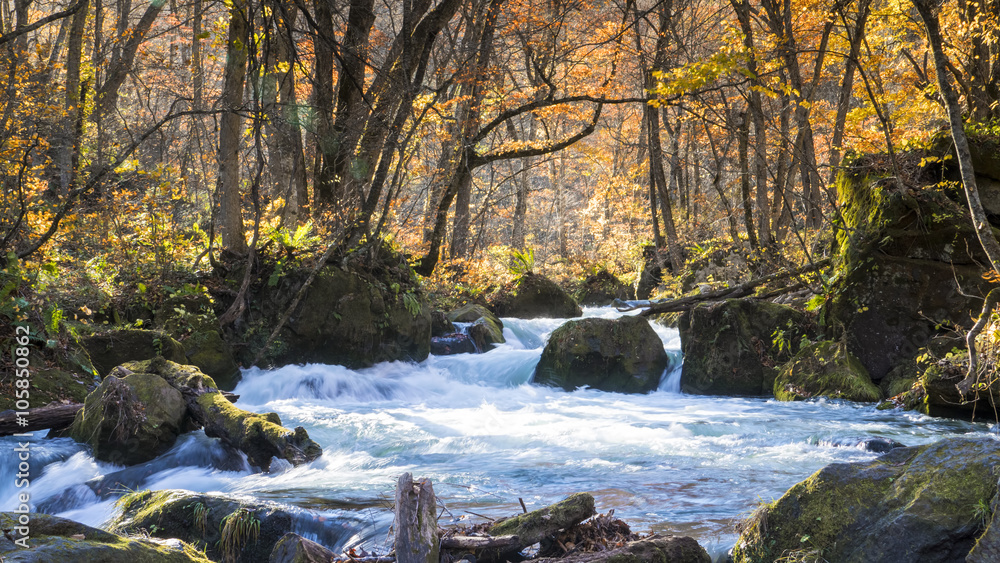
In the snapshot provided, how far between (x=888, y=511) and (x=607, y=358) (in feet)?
24.1

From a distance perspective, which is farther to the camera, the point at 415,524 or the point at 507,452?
the point at 507,452

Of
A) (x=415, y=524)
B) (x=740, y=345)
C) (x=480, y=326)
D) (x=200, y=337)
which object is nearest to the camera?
(x=415, y=524)

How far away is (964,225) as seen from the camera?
332 inches

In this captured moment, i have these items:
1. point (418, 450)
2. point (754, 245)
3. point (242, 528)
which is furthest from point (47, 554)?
point (754, 245)

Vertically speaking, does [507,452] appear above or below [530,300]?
below

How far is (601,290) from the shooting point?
70.2 feet

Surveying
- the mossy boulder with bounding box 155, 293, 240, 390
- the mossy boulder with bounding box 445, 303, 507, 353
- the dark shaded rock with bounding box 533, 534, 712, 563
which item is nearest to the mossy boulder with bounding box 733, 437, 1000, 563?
the dark shaded rock with bounding box 533, 534, 712, 563

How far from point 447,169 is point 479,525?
12000mm

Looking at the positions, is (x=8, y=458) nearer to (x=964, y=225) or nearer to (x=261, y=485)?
(x=261, y=485)

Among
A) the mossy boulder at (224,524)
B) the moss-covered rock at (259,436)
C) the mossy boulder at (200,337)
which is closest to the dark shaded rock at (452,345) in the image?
the mossy boulder at (200,337)

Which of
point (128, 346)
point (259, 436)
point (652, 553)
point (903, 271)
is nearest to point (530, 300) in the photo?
point (903, 271)

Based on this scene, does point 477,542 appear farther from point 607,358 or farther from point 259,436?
point 607,358

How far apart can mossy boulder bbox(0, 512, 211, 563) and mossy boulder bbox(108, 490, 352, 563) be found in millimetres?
1506

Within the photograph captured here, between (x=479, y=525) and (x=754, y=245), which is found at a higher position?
(x=754, y=245)
